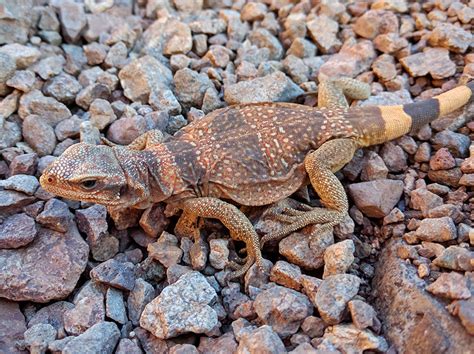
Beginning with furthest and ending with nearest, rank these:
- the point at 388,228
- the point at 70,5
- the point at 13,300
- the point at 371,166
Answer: the point at 70,5
the point at 371,166
the point at 388,228
the point at 13,300

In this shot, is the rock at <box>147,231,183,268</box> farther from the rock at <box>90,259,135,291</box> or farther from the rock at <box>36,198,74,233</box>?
the rock at <box>36,198,74,233</box>

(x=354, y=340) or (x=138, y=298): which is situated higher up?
(x=354, y=340)

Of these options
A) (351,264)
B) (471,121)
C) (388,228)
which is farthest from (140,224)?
(471,121)

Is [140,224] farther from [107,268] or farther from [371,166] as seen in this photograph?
[371,166]

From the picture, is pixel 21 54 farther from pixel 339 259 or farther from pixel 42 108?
pixel 339 259

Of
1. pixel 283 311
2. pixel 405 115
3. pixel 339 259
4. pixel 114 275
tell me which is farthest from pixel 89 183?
pixel 405 115

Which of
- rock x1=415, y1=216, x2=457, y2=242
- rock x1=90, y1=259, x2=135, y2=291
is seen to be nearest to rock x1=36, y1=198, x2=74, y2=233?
rock x1=90, y1=259, x2=135, y2=291
